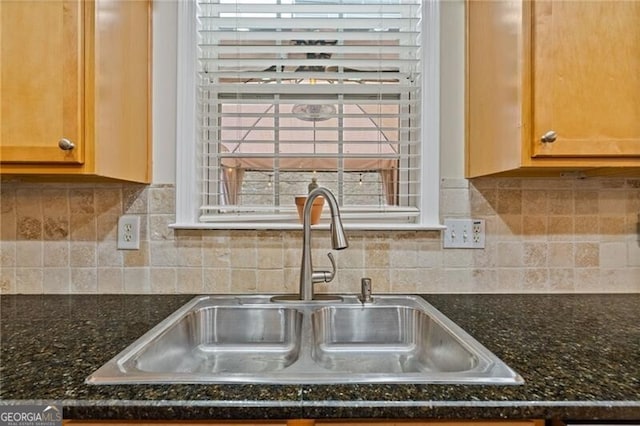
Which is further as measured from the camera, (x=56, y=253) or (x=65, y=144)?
(x=56, y=253)

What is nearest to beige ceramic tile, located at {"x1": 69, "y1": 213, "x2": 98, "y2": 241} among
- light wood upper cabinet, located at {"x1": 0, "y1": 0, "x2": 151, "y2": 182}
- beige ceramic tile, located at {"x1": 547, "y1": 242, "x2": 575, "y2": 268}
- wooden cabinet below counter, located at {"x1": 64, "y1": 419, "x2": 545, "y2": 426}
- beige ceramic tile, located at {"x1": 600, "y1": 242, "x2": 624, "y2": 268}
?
light wood upper cabinet, located at {"x1": 0, "y1": 0, "x2": 151, "y2": 182}

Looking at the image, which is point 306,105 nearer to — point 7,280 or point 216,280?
point 216,280

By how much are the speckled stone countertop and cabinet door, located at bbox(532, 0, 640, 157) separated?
1.62 feet

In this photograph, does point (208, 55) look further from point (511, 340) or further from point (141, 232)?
point (511, 340)

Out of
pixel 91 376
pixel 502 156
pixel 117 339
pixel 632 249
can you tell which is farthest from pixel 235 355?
pixel 632 249

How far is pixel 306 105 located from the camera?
154cm

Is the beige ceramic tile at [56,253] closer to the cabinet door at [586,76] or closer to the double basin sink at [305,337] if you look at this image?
the double basin sink at [305,337]

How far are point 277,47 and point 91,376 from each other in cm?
122

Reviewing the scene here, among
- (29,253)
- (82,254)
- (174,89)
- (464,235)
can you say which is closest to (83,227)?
(82,254)

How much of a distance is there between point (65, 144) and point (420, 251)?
44.9 inches

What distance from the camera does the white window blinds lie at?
59.1 inches

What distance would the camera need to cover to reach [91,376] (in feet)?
2.40

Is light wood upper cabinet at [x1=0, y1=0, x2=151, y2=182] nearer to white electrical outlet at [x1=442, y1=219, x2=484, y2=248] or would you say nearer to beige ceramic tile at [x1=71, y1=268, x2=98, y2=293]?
beige ceramic tile at [x1=71, y1=268, x2=98, y2=293]

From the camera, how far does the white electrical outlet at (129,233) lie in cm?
144
